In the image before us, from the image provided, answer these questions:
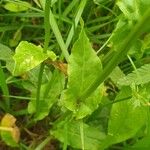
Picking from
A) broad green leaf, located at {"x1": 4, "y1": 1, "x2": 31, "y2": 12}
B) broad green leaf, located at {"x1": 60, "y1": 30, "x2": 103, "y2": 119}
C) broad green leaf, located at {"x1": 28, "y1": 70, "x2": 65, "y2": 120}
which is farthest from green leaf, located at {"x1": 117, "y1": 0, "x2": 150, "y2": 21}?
broad green leaf, located at {"x1": 4, "y1": 1, "x2": 31, "y2": 12}

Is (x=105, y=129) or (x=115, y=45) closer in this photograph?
(x=115, y=45)

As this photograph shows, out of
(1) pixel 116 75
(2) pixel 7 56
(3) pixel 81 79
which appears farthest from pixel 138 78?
(2) pixel 7 56

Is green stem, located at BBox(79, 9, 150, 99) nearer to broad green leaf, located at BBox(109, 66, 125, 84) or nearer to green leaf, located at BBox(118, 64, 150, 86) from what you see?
green leaf, located at BBox(118, 64, 150, 86)

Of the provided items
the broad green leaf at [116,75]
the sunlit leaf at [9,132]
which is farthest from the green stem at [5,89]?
the broad green leaf at [116,75]

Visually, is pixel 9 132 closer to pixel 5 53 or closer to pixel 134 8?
pixel 5 53

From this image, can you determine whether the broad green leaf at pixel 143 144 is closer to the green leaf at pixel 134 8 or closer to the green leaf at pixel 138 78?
the green leaf at pixel 138 78

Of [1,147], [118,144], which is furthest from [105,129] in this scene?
[1,147]

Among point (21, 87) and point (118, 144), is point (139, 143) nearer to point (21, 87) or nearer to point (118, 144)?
point (118, 144)
